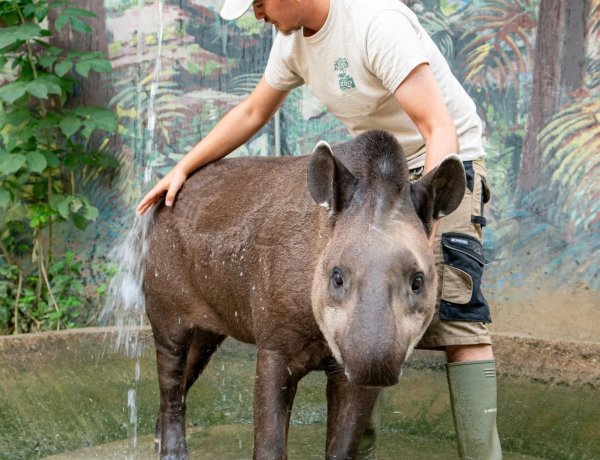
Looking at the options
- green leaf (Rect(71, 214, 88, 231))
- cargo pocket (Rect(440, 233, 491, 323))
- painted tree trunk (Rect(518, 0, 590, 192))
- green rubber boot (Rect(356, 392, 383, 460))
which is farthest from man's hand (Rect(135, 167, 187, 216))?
painted tree trunk (Rect(518, 0, 590, 192))

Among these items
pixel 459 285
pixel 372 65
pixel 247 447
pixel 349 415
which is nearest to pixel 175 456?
pixel 247 447

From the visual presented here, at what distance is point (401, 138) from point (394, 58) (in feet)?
1.66

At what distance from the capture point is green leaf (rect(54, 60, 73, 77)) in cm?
696

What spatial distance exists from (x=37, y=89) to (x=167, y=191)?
2.41 m

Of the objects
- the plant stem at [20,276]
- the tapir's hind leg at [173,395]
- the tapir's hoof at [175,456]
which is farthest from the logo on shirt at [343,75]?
the plant stem at [20,276]

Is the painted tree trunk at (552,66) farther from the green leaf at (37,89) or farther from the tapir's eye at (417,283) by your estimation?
the tapir's eye at (417,283)

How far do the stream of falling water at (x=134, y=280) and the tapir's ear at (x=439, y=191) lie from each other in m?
1.95

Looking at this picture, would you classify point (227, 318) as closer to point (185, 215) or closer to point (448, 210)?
point (185, 215)

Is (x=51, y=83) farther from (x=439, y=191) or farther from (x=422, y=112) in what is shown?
(x=439, y=191)

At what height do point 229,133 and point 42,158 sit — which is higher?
point 229,133

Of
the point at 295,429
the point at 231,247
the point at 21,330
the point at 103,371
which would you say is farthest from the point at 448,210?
the point at 21,330

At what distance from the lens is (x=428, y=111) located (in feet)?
11.7

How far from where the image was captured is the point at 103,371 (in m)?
6.11

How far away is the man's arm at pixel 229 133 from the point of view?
4.54 meters
